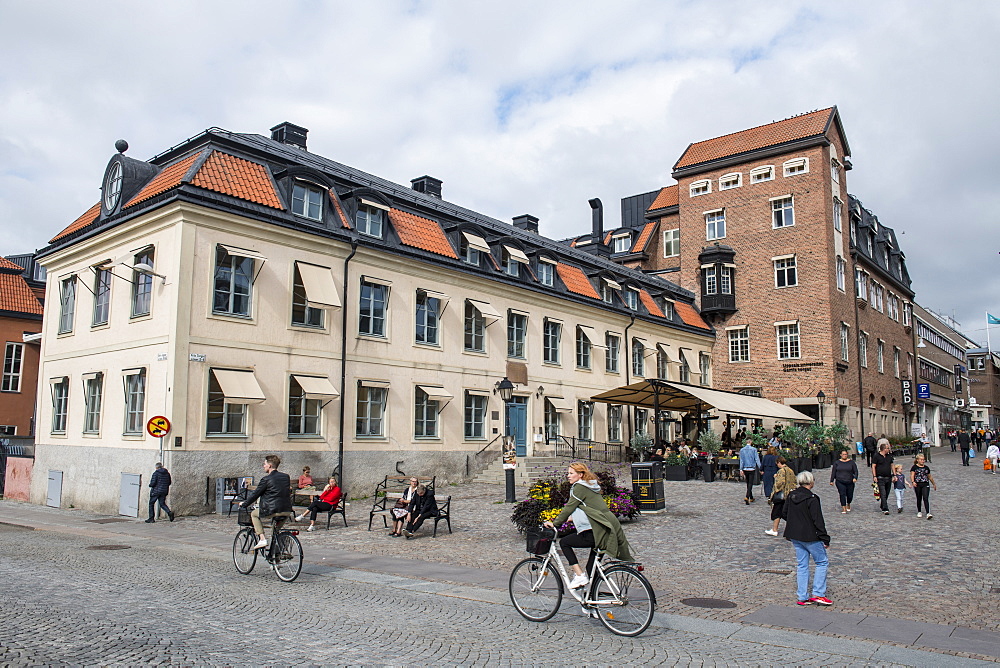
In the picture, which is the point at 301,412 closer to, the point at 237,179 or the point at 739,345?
the point at 237,179

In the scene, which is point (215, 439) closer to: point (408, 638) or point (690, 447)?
point (408, 638)

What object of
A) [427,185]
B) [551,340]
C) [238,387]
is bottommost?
[238,387]

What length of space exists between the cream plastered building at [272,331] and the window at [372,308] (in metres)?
0.06

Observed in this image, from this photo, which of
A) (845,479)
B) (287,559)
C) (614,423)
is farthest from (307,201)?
(614,423)

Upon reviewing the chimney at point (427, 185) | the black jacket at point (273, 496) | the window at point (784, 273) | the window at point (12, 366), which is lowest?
the black jacket at point (273, 496)

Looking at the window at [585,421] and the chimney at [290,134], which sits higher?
the chimney at [290,134]

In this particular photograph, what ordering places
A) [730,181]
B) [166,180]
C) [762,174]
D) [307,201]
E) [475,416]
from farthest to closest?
[730,181], [762,174], [475,416], [307,201], [166,180]

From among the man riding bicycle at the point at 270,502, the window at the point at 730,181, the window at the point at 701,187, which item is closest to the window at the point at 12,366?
the man riding bicycle at the point at 270,502

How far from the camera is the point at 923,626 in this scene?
8125mm

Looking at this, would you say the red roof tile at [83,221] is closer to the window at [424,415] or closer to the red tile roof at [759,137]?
the window at [424,415]

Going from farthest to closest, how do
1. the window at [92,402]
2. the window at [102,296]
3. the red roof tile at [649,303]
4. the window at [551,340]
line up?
the red roof tile at [649,303] → the window at [551,340] → the window at [102,296] → the window at [92,402]

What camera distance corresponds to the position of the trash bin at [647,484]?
1820 centimetres

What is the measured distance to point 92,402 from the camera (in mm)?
22375

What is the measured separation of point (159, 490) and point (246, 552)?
26.3 ft
